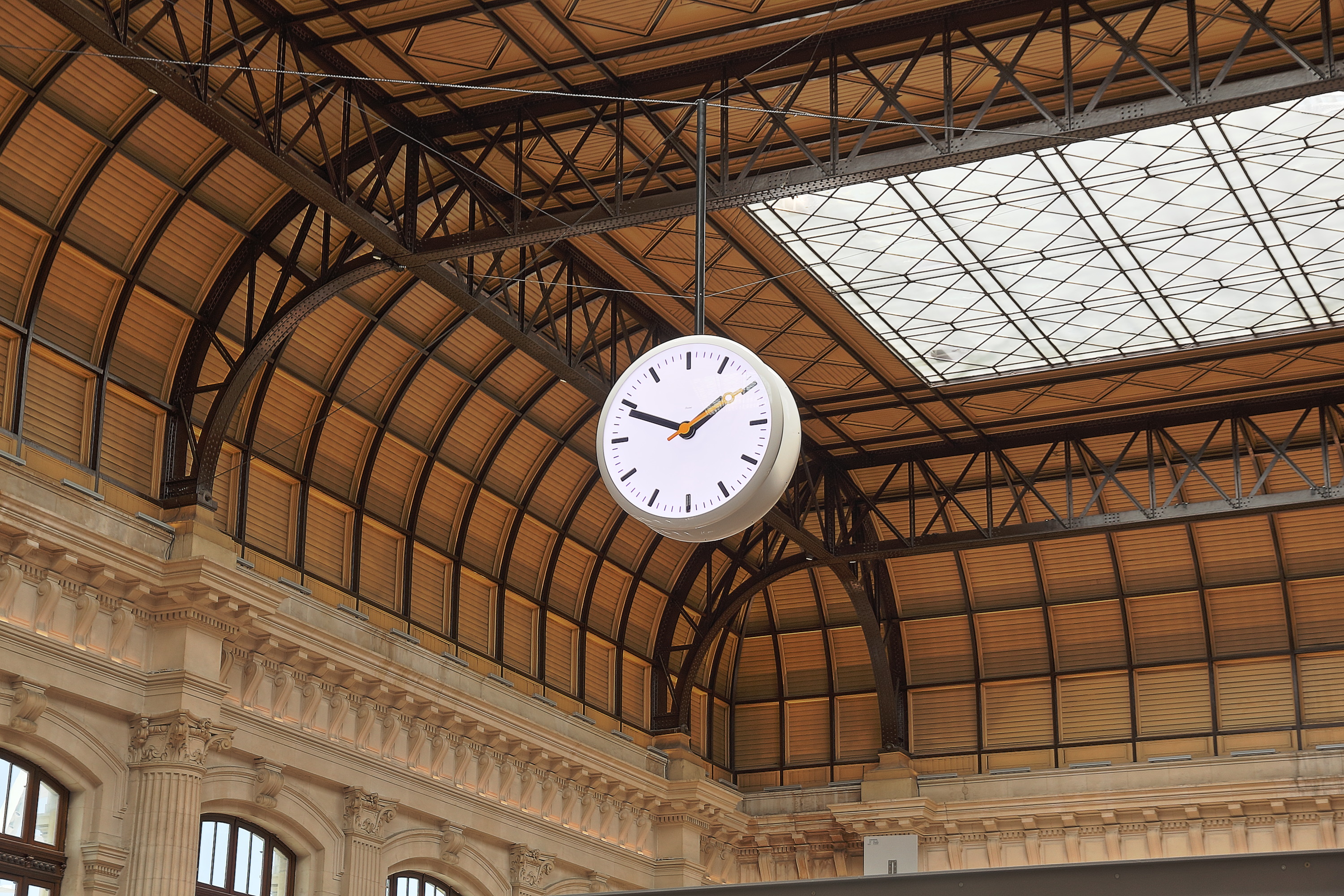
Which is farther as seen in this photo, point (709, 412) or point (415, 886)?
point (415, 886)

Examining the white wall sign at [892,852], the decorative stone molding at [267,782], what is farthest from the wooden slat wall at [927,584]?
the decorative stone molding at [267,782]

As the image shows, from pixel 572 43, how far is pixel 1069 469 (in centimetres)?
1950

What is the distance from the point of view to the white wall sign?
151ft

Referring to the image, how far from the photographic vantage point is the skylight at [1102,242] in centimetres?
2994

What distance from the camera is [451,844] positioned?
36.0 metres

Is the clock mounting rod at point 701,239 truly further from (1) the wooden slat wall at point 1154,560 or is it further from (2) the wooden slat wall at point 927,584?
(2) the wooden slat wall at point 927,584

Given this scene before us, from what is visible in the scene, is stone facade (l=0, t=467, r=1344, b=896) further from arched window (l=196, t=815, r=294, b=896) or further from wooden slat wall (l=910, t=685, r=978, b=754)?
wooden slat wall (l=910, t=685, r=978, b=754)

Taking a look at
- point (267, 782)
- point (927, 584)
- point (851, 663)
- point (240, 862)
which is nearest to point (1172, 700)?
point (927, 584)

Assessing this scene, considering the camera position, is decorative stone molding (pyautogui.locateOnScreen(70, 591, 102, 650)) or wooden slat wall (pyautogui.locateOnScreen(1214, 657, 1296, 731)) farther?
wooden slat wall (pyautogui.locateOnScreen(1214, 657, 1296, 731))

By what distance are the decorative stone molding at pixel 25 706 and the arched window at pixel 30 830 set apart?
0.73 m

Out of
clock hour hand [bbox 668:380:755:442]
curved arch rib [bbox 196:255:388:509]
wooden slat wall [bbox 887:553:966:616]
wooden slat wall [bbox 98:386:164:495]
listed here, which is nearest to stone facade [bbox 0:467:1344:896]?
curved arch rib [bbox 196:255:388:509]

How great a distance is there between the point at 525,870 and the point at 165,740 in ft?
40.8

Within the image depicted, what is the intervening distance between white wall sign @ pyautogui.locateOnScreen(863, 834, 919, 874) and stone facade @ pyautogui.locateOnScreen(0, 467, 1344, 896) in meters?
0.34

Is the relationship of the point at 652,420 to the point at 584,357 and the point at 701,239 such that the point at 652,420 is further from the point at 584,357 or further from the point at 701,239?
the point at 584,357
